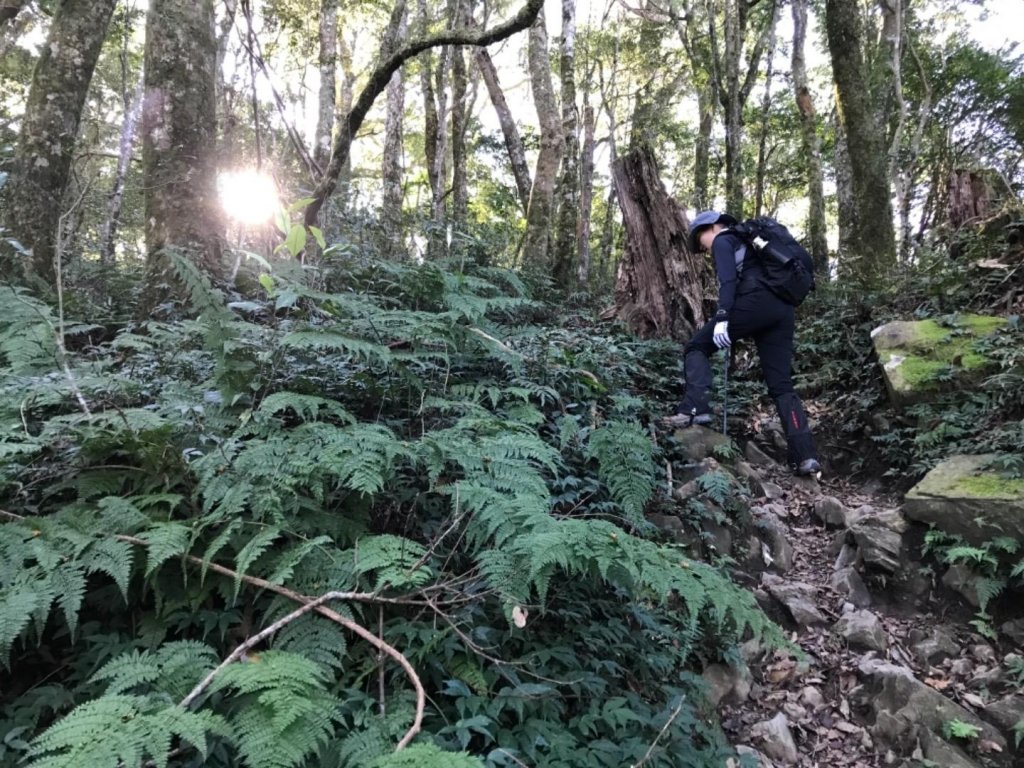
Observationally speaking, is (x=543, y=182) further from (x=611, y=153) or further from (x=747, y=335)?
(x=611, y=153)

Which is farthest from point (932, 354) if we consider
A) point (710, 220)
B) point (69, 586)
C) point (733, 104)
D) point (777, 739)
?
point (733, 104)

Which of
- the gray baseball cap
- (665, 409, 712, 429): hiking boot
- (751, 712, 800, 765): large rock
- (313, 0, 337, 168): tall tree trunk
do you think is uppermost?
(313, 0, 337, 168): tall tree trunk

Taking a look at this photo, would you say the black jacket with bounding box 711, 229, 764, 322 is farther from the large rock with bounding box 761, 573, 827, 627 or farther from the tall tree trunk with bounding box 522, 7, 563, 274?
the tall tree trunk with bounding box 522, 7, 563, 274

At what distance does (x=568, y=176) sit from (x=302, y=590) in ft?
31.8

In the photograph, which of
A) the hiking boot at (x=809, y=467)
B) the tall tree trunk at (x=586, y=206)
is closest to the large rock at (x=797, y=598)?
the hiking boot at (x=809, y=467)

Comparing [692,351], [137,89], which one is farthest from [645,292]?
[137,89]

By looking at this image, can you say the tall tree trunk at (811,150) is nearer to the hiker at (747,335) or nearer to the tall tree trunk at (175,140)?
the hiker at (747,335)

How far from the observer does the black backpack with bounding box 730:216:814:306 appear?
213 inches

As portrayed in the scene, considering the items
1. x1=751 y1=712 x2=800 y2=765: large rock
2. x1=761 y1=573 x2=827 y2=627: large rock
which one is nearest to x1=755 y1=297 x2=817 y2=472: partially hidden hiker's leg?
x1=761 y1=573 x2=827 y2=627: large rock

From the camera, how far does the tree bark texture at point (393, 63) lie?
5.38 meters

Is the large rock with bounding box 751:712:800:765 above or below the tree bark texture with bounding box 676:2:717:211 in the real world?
below

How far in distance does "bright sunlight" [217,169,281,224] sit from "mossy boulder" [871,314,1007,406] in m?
6.24

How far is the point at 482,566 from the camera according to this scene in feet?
7.72

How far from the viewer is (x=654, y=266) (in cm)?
768
